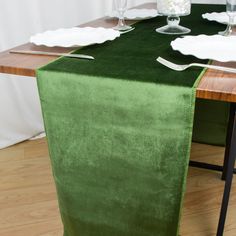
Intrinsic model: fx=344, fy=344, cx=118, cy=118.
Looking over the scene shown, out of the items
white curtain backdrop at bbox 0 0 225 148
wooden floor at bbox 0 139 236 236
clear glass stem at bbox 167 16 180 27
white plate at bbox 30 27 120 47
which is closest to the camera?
white plate at bbox 30 27 120 47

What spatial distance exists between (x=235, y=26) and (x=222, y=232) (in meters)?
0.79

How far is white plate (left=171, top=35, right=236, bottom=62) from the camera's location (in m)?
0.88

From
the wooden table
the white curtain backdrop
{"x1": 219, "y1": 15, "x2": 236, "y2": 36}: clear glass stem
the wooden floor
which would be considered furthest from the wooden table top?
the white curtain backdrop

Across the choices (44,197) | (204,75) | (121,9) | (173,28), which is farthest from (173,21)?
(44,197)

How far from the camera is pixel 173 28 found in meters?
1.26

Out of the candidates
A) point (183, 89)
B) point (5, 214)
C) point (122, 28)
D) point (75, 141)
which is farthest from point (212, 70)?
point (5, 214)

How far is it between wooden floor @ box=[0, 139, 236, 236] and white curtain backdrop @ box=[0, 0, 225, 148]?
19cm

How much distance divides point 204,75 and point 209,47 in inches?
6.4

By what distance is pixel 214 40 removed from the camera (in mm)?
1000

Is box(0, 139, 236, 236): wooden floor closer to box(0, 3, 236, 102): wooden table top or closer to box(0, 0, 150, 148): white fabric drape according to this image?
box(0, 0, 150, 148): white fabric drape

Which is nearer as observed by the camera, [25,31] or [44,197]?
[44,197]

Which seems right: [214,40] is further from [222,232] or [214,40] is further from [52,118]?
[222,232]

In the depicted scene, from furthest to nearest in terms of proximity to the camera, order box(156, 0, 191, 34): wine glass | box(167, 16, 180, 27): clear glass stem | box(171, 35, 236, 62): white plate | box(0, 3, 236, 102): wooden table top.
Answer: box(167, 16, 180, 27): clear glass stem < box(156, 0, 191, 34): wine glass < box(171, 35, 236, 62): white plate < box(0, 3, 236, 102): wooden table top

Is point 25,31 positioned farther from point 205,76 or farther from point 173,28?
point 205,76
